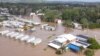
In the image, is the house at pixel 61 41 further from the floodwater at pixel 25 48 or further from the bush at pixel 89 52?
the bush at pixel 89 52

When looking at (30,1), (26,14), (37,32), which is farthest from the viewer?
(30,1)

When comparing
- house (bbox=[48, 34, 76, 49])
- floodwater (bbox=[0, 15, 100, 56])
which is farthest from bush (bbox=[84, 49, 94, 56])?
house (bbox=[48, 34, 76, 49])

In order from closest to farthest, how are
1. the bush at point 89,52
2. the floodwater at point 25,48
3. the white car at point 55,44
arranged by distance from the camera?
the bush at point 89,52 < the floodwater at point 25,48 < the white car at point 55,44

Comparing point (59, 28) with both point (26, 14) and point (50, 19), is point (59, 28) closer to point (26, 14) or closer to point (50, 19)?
point (50, 19)

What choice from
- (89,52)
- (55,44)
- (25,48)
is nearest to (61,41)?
(55,44)

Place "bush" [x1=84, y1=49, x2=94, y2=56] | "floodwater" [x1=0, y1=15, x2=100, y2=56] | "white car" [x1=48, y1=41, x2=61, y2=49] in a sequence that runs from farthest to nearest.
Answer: "white car" [x1=48, y1=41, x2=61, y2=49] → "floodwater" [x1=0, y1=15, x2=100, y2=56] → "bush" [x1=84, y1=49, x2=94, y2=56]

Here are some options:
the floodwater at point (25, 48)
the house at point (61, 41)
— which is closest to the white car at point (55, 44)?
the house at point (61, 41)

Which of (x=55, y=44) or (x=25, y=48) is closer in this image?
(x=25, y=48)

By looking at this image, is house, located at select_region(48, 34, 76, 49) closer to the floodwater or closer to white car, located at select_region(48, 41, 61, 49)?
white car, located at select_region(48, 41, 61, 49)

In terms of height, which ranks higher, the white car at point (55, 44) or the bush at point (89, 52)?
the white car at point (55, 44)

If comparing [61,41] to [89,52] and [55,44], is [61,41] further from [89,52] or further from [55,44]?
Answer: [89,52]

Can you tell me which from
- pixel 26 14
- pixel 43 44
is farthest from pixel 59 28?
pixel 26 14
